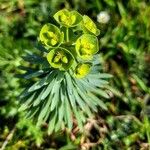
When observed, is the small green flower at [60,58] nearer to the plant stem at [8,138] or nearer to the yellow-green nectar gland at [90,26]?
the yellow-green nectar gland at [90,26]

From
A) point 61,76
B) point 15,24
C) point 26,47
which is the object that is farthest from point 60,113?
point 15,24

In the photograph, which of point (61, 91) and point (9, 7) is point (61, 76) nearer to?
point (61, 91)

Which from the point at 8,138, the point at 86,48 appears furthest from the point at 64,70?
the point at 8,138

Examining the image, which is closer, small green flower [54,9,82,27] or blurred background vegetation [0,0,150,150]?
small green flower [54,9,82,27]

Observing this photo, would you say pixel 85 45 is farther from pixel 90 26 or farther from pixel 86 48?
pixel 90 26

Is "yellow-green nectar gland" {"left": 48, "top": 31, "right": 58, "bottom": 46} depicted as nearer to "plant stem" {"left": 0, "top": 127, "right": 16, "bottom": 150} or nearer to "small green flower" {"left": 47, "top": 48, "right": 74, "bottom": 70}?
"small green flower" {"left": 47, "top": 48, "right": 74, "bottom": 70}

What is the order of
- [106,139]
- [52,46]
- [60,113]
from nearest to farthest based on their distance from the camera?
[52,46] < [60,113] < [106,139]

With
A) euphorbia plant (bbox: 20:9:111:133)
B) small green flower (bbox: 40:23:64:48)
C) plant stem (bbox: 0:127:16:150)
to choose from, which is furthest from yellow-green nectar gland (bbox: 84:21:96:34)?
plant stem (bbox: 0:127:16:150)
